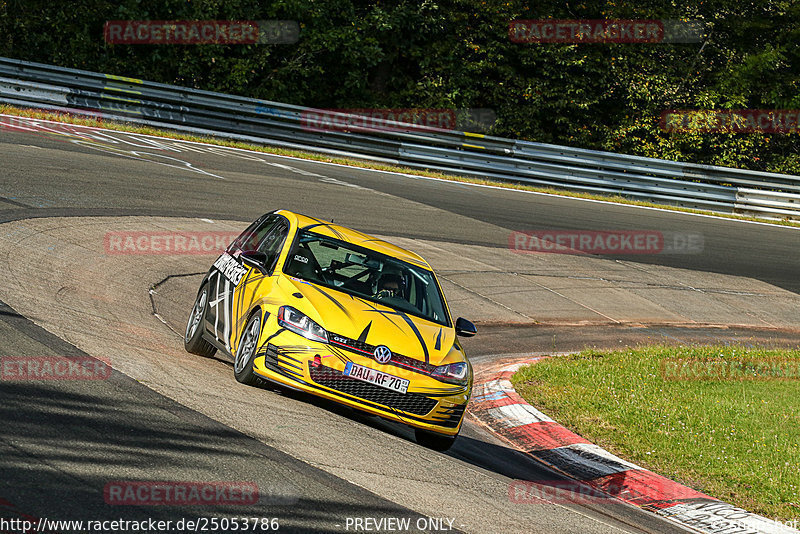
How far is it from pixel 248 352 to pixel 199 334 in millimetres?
1556

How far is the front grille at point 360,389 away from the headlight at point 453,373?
0.33 meters

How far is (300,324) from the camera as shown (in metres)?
7.56

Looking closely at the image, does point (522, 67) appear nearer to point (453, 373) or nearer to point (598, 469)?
point (598, 469)

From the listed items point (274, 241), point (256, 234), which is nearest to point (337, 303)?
point (274, 241)

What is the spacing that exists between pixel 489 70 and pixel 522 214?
1163cm

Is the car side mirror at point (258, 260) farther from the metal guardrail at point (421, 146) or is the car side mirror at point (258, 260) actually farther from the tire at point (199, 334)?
the metal guardrail at point (421, 146)

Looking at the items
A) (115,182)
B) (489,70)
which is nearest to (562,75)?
(489,70)

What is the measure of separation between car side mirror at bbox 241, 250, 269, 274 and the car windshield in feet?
0.83

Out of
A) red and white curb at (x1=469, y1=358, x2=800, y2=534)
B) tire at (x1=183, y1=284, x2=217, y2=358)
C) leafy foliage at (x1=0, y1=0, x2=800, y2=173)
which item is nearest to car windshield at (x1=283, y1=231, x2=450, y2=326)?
tire at (x1=183, y1=284, x2=217, y2=358)

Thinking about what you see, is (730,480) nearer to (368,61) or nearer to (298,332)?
(298,332)

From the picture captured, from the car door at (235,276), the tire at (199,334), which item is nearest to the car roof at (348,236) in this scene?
the car door at (235,276)

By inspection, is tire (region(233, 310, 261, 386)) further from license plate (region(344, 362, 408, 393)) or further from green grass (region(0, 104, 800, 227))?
green grass (region(0, 104, 800, 227))

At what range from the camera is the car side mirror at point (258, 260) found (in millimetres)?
8562

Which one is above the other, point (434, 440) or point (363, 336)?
point (363, 336)
